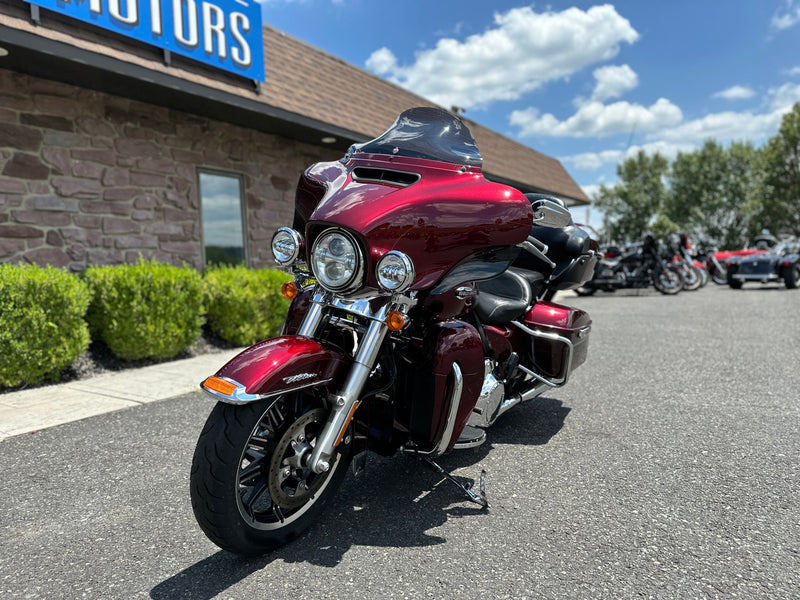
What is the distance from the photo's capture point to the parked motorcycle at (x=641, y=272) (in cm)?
1436

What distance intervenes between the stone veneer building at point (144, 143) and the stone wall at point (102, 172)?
0.04 ft

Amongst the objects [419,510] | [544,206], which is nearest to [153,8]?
[544,206]

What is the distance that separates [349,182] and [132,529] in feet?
5.93

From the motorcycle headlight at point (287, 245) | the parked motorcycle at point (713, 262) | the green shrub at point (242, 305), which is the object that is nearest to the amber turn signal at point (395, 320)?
the motorcycle headlight at point (287, 245)

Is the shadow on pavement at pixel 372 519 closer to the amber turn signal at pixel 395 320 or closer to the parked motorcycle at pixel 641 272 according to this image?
the amber turn signal at pixel 395 320

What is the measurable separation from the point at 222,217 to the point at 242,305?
2341 millimetres

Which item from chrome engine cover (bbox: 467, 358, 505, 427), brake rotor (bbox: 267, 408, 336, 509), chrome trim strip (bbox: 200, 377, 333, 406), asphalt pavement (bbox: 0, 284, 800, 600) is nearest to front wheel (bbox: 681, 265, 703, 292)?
asphalt pavement (bbox: 0, 284, 800, 600)

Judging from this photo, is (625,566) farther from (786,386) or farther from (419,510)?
(786,386)

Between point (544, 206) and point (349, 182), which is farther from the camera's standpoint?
point (544, 206)

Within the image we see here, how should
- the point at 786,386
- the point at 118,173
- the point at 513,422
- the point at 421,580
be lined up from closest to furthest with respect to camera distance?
the point at 421,580 → the point at 513,422 → the point at 786,386 → the point at 118,173

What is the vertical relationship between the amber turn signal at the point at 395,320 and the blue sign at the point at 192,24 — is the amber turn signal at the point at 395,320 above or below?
below

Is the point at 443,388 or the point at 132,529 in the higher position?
the point at 443,388

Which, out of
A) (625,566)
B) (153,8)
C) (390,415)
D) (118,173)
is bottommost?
(625,566)

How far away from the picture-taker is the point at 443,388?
2432 millimetres
